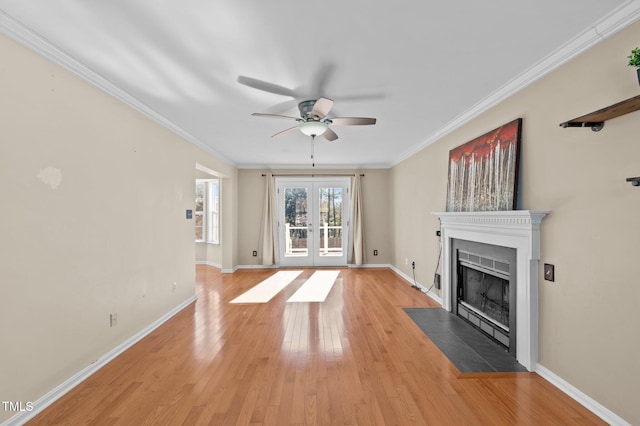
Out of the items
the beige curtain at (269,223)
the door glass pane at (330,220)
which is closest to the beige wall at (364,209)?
the beige curtain at (269,223)

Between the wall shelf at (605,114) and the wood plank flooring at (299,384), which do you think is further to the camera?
the wood plank flooring at (299,384)

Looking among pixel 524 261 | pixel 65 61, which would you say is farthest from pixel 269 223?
pixel 524 261

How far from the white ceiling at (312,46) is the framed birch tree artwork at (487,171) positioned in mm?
414

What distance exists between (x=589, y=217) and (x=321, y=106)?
7.15 feet

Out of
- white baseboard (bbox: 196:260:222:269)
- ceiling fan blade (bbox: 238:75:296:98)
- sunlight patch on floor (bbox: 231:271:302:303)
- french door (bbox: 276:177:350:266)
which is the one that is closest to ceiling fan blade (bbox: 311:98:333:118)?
ceiling fan blade (bbox: 238:75:296:98)

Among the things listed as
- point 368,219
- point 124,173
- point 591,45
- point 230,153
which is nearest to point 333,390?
point 124,173

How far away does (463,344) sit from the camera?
2.99 m

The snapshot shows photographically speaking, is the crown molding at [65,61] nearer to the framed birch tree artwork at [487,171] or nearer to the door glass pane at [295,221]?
the framed birch tree artwork at [487,171]

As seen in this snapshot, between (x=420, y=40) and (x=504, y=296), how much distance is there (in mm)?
2514

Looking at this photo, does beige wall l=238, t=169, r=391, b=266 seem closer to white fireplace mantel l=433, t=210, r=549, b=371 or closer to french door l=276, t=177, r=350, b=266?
french door l=276, t=177, r=350, b=266

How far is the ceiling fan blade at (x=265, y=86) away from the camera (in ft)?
8.37

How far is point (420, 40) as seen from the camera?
202 centimetres

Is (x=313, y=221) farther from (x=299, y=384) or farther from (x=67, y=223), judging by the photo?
(x=67, y=223)

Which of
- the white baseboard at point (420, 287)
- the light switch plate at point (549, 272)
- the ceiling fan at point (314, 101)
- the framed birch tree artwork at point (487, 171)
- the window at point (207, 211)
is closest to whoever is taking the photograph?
the light switch plate at point (549, 272)
